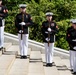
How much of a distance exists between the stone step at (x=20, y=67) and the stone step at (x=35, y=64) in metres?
0.21

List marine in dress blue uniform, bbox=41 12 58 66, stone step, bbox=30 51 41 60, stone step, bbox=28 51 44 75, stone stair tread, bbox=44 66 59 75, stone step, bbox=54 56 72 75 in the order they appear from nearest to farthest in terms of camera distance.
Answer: stone step, bbox=28 51 44 75 < stone stair tread, bbox=44 66 59 75 < stone step, bbox=54 56 72 75 < marine in dress blue uniform, bbox=41 12 58 66 < stone step, bbox=30 51 41 60

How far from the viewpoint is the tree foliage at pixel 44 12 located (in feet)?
58.0

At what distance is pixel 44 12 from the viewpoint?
1859 cm

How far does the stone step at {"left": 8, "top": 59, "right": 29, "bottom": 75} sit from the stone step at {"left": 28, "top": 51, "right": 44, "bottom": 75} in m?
0.21

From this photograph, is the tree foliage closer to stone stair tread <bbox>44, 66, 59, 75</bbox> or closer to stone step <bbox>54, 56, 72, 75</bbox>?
stone step <bbox>54, 56, 72, 75</bbox>

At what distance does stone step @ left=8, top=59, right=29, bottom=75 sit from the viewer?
394 inches

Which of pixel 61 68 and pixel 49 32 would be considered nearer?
pixel 49 32

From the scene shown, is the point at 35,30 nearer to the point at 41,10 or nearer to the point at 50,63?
the point at 41,10

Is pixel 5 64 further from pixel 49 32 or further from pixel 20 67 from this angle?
pixel 49 32

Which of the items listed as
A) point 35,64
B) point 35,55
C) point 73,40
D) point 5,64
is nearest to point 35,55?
point 35,55

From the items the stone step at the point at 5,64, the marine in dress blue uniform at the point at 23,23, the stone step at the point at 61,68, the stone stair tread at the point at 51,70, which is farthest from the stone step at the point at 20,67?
the stone step at the point at 61,68

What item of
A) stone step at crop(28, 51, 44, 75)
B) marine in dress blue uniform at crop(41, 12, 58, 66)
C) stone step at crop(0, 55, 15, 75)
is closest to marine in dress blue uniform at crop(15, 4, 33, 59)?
Result: stone step at crop(28, 51, 44, 75)

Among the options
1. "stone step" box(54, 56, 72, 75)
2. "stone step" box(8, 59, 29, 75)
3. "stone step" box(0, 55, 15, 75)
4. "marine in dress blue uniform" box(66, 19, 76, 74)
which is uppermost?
"marine in dress blue uniform" box(66, 19, 76, 74)

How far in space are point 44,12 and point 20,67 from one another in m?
8.11
